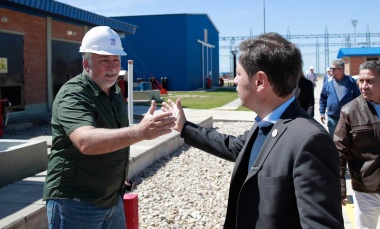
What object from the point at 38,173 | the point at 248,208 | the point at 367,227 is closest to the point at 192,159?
the point at 38,173

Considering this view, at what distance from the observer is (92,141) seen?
7.62 ft

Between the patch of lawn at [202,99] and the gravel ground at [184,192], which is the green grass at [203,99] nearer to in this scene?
the patch of lawn at [202,99]

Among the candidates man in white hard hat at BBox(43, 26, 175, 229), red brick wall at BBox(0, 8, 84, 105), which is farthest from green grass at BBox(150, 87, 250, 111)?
man in white hard hat at BBox(43, 26, 175, 229)

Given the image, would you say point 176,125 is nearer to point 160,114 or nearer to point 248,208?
point 160,114

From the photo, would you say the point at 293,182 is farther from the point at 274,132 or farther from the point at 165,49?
the point at 165,49

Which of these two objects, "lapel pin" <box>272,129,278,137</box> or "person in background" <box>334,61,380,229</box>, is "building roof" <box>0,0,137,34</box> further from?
"lapel pin" <box>272,129,278,137</box>

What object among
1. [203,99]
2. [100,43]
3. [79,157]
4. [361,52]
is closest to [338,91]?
[100,43]

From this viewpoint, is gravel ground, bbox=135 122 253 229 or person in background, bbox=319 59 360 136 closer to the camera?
gravel ground, bbox=135 122 253 229

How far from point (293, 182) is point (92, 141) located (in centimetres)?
109

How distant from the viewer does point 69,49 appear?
1722 centimetres

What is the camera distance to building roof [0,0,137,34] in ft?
40.9

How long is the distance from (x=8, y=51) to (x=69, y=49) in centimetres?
395

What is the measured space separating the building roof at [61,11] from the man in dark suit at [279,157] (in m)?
11.3

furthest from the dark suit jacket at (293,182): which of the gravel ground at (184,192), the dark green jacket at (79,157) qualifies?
the gravel ground at (184,192)
